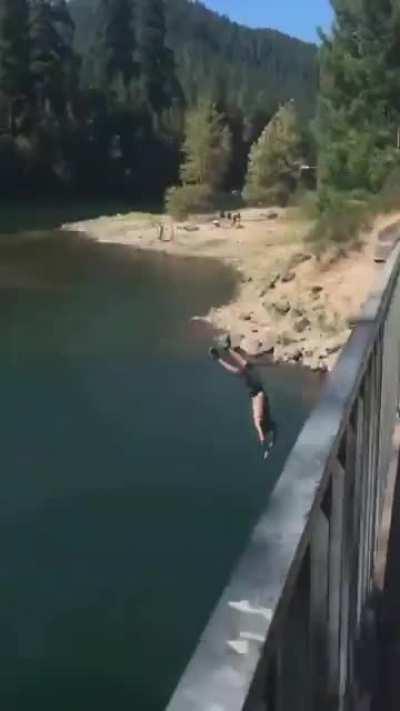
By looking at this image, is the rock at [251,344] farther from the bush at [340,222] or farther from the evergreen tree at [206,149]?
the evergreen tree at [206,149]

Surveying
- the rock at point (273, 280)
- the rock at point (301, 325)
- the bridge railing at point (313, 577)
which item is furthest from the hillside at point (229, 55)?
the bridge railing at point (313, 577)

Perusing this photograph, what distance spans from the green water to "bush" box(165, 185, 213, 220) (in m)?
21.8

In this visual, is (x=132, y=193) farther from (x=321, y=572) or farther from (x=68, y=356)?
(x=321, y=572)

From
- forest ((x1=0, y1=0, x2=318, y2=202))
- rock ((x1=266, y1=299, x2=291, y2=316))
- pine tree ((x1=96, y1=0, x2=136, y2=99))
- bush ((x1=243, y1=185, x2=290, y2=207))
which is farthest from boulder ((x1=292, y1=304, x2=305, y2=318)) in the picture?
pine tree ((x1=96, y1=0, x2=136, y2=99))

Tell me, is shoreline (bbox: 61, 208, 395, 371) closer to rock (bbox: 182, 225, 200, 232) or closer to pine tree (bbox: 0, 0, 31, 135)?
rock (bbox: 182, 225, 200, 232)

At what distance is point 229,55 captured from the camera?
429 feet

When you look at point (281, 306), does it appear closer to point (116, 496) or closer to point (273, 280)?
point (273, 280)

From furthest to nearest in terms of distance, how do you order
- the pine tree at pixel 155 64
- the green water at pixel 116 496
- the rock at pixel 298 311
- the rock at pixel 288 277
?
the pine tree at pixel 155 64 → the rock at pixel 288 277 → the rock at pixel 298 311 → the green water at pixel 116 496

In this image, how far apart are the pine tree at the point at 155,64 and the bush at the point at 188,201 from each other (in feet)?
51.5

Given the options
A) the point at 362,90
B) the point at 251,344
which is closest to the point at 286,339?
the point at 251,344

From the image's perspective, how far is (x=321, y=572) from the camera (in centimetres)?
142

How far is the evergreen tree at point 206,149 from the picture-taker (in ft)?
168

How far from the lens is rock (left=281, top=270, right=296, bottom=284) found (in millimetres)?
25656

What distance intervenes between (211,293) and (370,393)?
85.5 feet
